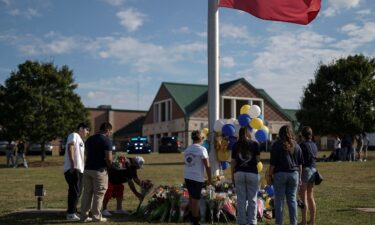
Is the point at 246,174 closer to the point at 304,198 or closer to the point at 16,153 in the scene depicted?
the point at 304,198

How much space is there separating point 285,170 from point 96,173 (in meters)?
3.53

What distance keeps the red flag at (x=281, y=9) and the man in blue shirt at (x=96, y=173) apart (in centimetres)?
392

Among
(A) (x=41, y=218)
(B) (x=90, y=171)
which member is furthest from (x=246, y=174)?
(A) (x=41, y=218)

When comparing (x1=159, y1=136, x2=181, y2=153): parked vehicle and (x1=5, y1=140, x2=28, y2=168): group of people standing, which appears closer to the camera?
(x1=5, y1=140, x2=28, y2=168): group of people standing

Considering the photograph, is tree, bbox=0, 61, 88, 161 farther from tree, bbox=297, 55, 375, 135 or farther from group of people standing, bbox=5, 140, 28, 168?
tree, bbox=297, 55, 375, 135

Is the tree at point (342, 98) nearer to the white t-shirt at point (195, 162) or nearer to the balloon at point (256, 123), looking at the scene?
the balloon at point (256, 123)

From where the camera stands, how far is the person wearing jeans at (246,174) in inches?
350

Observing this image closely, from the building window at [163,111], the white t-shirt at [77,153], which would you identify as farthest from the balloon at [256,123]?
the building window at [163,111]

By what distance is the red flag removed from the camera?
11148 millimetres

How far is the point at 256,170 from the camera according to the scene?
352 inches

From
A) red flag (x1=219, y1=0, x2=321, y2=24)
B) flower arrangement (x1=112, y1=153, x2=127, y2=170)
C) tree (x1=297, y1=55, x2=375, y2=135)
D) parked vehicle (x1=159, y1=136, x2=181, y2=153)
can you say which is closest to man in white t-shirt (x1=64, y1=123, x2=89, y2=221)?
flower arrangement (x1=112, y1=153, x2=127, y2=170)

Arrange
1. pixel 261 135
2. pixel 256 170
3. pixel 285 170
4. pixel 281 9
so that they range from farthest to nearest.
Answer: pixel 281 9 < pixel 261 135 < pixel 256 170 < pixel 285 170

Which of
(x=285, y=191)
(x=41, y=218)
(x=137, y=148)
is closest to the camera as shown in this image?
(x=285, y=191)

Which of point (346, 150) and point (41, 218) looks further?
point (346, 150)
